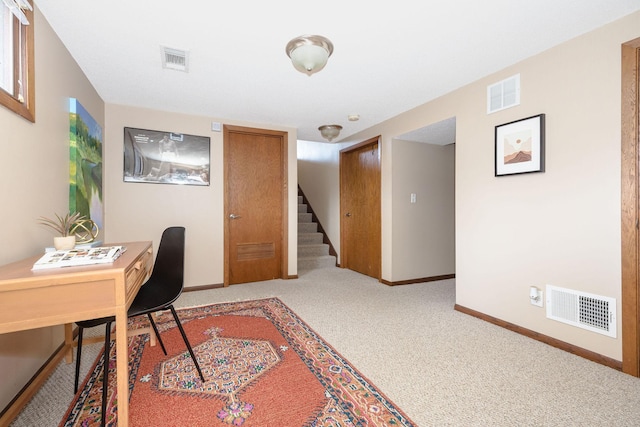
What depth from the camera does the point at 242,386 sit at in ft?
5.59

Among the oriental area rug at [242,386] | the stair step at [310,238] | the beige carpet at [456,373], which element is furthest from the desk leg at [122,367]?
the stair step at [310,238]

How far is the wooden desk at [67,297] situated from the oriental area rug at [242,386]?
418 millimetres

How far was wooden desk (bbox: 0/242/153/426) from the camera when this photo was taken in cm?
104

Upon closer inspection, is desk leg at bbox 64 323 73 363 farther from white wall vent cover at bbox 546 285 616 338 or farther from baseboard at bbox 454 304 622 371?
white wall vent cover at bbox 546 285 616 338

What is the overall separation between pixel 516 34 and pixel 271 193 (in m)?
3.24

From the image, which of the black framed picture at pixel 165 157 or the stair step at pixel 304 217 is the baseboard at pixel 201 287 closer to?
the black framed picture at pixel 165 157

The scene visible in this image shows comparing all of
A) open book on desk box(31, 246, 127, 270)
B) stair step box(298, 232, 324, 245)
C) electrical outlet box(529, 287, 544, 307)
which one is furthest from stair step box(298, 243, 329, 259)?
open book on desk box(31, 246, 127, 270)

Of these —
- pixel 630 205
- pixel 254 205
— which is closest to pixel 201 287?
pixel 254 205

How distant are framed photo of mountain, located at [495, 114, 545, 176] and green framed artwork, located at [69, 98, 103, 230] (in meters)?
3.53

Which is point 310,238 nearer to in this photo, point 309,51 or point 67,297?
point 309,51

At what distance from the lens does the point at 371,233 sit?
14.9 feet

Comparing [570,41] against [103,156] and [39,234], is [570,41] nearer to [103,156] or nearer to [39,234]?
[39,234]

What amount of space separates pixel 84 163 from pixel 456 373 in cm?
335

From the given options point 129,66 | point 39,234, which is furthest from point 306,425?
point 129,66
